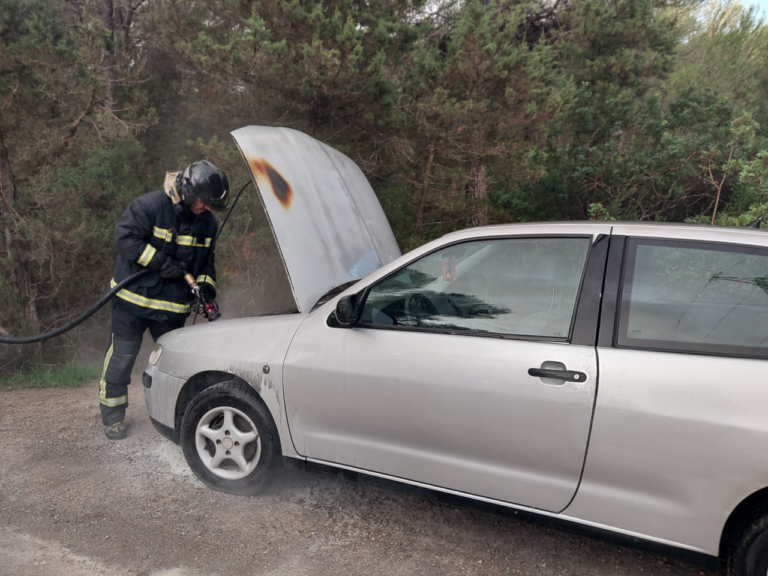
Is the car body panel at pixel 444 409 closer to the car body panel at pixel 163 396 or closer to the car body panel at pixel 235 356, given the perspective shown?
the car body panel at pixel 235 356

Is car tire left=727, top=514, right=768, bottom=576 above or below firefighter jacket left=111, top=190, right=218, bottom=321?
below

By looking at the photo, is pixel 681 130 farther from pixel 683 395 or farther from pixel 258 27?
pixel 683 395

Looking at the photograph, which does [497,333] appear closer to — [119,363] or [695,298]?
[695,298]

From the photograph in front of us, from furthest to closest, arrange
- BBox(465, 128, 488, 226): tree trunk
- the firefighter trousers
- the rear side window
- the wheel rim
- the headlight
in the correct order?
BBox(465, 128, 488, 226): tree trunk < the firefighter trousers < the headlight < the wheel rim < the rear side window

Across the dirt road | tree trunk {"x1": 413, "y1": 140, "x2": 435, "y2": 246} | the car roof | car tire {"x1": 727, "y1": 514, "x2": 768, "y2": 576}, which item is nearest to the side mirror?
the car roof

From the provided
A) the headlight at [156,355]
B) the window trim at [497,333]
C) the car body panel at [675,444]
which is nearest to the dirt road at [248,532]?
the car body panel at [675,444]

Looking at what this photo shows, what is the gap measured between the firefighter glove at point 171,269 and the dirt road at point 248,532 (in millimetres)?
1234

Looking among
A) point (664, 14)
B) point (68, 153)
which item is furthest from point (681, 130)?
point (68, 153)

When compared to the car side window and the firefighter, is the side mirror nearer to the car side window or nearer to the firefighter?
the car side window

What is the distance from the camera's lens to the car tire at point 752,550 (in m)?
2.02

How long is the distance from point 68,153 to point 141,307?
4.50 m

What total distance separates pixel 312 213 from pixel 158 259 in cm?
114

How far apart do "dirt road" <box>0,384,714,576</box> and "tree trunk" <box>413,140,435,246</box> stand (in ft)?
14.7

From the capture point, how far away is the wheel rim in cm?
312
